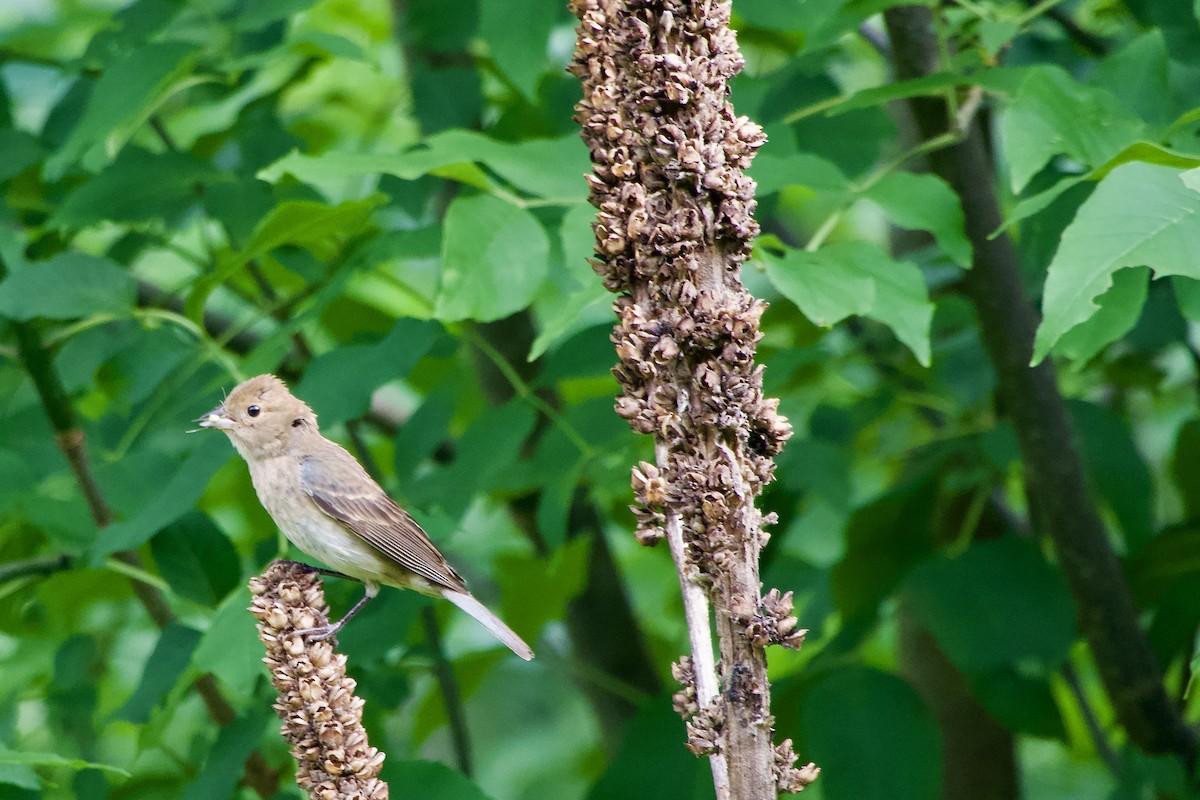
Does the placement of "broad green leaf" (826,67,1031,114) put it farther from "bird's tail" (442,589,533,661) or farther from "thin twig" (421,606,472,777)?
"thin twig" (421,606,472,777)

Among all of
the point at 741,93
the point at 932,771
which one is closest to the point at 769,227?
the point at 741,93

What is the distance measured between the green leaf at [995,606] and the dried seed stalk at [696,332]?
2311mm

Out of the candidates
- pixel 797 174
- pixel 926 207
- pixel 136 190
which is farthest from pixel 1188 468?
pixel 136 190

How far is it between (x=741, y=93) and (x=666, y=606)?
308 cm

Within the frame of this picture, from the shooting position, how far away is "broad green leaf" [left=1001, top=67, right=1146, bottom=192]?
2977 millimetres

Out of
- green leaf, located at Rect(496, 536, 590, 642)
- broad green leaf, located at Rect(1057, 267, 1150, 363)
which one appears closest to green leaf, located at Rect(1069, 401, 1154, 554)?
broad green leaf, located at Rect(1057, 267, 1150, 363)

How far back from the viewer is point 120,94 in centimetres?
367

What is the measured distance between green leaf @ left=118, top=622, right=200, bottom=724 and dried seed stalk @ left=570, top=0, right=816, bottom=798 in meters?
1.85

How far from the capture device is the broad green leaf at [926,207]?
330cm

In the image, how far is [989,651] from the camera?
421 cm

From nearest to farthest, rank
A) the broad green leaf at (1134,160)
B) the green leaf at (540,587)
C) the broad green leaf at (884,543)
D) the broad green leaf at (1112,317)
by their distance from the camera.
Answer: the broad green leaf at (1134,160), the broad green leaf at (1112,317), the broad green leaf at (884,543), the green leaf at (540,587)

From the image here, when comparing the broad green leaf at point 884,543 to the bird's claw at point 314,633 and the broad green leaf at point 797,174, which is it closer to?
the broad green leaf at point 797,174

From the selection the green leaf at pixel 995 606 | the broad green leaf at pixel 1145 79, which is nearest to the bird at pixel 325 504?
the green leaf at pixel 995 606

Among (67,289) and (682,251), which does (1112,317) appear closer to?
(682,251)
